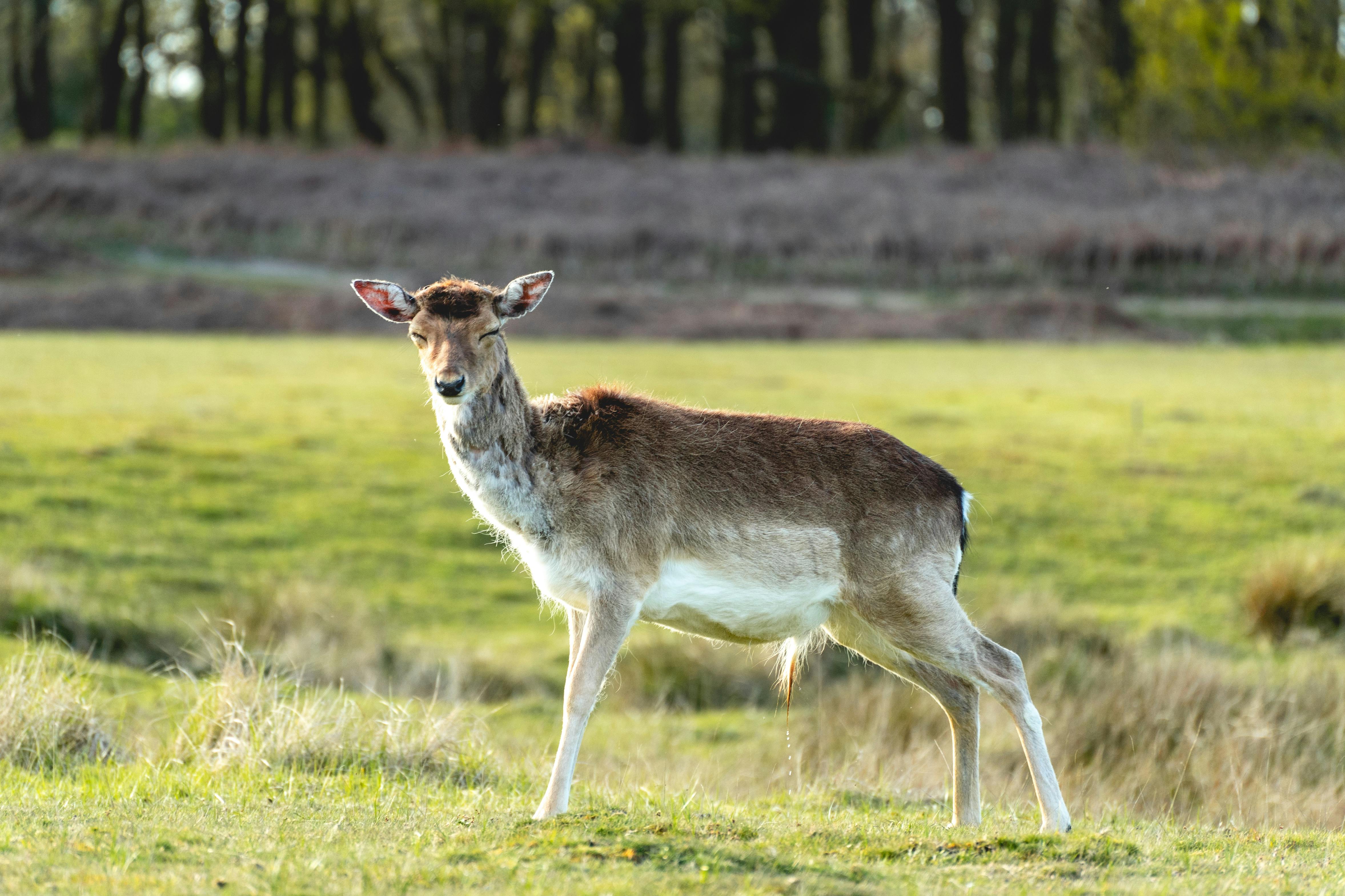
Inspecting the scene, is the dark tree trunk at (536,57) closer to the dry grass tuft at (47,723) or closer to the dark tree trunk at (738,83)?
the dark tree trunk at (738,83)

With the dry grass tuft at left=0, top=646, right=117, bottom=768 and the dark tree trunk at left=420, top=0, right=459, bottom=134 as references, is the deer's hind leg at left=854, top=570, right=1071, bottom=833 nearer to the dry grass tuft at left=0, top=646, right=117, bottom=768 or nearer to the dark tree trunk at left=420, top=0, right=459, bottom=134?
the dry grass tuft at left=0, top=646, right=117, bottom=768

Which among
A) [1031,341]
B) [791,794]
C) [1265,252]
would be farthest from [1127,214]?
[791,794]

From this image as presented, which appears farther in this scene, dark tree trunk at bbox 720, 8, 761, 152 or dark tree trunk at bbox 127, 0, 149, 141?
dark tree trunk at bbox 127, 0, 149, 141

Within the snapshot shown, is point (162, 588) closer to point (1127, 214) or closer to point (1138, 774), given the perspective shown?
point (1138, 774)

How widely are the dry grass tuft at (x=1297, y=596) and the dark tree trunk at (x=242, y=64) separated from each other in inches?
1845

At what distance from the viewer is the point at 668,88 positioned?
56281mm

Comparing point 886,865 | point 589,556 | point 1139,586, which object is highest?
point 589,556

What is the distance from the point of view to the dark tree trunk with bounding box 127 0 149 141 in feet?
186

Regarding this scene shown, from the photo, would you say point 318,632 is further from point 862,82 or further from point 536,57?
point 536,57

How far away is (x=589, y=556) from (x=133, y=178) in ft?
132

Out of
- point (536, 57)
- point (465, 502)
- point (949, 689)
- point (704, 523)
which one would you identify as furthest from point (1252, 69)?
point (704, 523)

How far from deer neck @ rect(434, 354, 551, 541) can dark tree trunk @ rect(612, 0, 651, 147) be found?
4740cm

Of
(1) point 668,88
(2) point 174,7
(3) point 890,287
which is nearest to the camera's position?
(3) point 890,287

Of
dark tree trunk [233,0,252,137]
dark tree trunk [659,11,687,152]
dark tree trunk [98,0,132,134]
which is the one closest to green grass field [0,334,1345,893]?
dark tree trunk [659,11,687,152]
